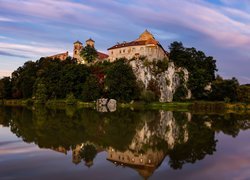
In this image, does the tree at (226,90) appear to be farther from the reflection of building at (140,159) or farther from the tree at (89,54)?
the reflection of building at (140,159)

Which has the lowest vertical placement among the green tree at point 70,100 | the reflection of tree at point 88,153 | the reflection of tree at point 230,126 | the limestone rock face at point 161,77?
the reflection of tree at point 88,153

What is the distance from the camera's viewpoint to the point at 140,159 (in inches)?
722

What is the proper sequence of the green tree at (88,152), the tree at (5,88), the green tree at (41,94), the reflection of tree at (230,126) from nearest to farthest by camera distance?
1. the green tree at (88,152)
2. the reflection of tree at (230,126)
3. the green tree at (41,94)
4. the tree at (5,88)

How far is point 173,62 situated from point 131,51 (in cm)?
1271

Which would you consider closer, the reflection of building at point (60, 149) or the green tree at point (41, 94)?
the reflection of building at point (60, 149)

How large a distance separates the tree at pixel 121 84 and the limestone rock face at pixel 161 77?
408 centimetres

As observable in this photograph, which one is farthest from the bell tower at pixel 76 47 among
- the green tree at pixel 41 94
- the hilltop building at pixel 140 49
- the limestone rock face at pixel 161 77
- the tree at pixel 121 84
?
the tree at pixel 121 84

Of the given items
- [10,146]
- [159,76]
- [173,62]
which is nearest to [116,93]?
[159,76]

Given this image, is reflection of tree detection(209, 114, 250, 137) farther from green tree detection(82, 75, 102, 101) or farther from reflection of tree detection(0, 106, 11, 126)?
green tree detection(82, 75, 102, 101)

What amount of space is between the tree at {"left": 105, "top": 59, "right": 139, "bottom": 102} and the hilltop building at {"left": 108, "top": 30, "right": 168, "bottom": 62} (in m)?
11.2

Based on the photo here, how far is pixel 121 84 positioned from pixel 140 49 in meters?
17.6

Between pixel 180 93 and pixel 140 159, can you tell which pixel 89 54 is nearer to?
pixel 180 93

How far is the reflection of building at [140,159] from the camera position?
15953 mm

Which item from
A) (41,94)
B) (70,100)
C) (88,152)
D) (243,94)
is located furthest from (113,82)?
(88,152)
